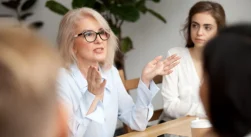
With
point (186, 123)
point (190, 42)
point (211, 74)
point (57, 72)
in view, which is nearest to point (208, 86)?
point (211, 74)

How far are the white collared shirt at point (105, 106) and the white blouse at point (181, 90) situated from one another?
231 mm

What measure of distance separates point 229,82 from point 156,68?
108 cm

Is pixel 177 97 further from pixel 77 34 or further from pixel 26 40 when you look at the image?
pixel 26 40

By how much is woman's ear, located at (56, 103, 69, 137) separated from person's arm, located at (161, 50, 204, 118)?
3.79ft

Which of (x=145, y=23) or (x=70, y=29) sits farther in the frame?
(x=145, y=23)

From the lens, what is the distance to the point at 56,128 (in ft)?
1.97

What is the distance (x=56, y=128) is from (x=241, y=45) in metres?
0.31

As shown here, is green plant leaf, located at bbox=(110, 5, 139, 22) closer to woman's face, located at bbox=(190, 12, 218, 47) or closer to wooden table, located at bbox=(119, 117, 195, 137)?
woman's face, located at bbox=(190, 12, 218, 47)

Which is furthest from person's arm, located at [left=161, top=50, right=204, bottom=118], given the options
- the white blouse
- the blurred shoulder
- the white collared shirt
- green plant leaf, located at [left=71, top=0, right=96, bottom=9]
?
green plant leaf, located at [left=71, top=0, right=96, bottom=9]

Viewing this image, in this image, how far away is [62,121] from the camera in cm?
64

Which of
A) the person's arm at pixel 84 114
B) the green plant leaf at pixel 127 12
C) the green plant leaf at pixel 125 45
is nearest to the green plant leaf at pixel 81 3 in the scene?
the green plant leaf at pixel 127 12

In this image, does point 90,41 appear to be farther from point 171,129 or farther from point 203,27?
point 203,27

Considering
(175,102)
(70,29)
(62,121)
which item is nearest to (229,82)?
(62,121)

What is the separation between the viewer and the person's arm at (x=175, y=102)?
1.83 metres
